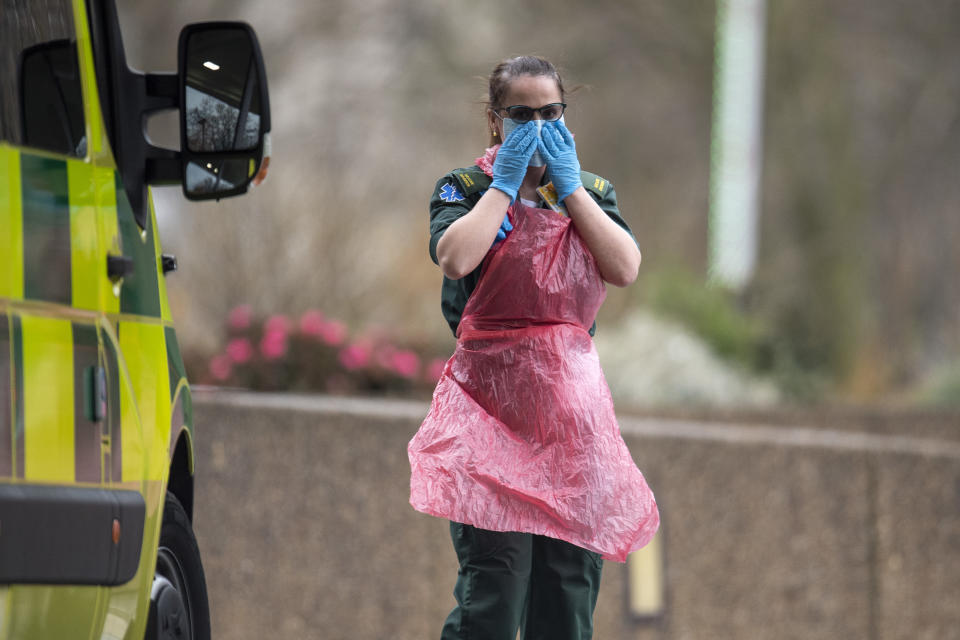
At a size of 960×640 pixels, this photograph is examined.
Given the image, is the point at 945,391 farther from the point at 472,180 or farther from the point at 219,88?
the point at 219,88

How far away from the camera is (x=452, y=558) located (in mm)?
6328

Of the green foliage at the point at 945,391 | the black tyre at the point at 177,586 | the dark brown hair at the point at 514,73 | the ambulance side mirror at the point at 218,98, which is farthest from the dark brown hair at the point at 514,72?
the green foliage at the point at 945,391

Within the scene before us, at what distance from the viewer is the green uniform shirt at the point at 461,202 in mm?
3088

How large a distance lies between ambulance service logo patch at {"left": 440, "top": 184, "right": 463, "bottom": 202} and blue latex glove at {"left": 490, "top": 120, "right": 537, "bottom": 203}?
0.18 meters

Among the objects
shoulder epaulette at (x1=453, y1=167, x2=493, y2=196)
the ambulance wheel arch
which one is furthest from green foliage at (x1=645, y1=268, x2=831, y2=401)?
the ambulance wheel arch

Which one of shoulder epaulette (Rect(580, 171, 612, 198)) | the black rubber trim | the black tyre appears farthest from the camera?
shoulder epaulette (Rect(580, 171, 612, 198))

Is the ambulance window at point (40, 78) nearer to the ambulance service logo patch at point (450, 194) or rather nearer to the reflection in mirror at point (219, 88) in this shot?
the reflection in mirror at point (219, 88)

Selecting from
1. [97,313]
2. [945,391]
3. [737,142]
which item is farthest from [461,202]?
[737,142]

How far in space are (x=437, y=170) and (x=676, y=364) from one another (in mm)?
5133

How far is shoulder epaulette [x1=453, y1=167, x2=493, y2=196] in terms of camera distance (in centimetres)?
314

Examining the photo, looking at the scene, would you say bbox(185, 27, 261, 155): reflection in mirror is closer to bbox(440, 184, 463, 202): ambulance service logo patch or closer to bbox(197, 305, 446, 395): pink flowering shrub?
bbox(440, 184, 463, 202): ambulance service logo patch

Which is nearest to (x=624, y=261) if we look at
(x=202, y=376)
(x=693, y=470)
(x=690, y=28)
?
(x=693, y=470)

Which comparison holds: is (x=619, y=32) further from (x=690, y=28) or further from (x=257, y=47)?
(x=257, y=47)

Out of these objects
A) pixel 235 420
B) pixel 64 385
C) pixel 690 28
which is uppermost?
pixel 690 28
